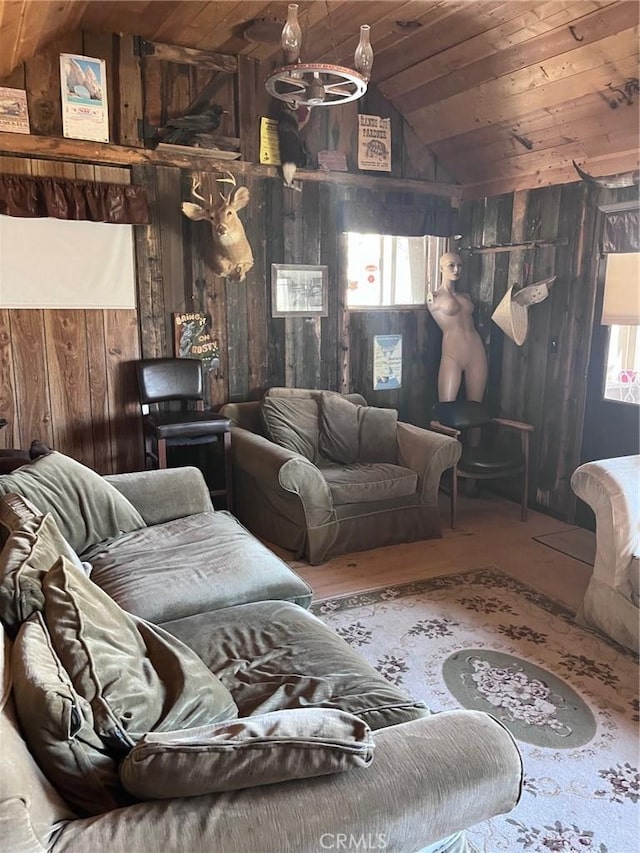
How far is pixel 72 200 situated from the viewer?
3.66 m

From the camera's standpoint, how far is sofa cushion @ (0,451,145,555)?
2.45 m

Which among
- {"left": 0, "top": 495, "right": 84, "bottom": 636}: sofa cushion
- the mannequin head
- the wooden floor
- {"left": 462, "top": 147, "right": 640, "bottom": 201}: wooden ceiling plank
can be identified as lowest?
the wooden floor

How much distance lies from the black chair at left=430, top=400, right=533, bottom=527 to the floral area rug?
2.68 ft

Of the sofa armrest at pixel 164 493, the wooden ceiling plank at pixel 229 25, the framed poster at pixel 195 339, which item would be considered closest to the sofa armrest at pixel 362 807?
the sofa armrest at pixel 164 493

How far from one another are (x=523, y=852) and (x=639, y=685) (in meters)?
0.97

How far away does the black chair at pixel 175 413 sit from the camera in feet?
12.2

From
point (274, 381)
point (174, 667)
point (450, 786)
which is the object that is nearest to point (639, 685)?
point (450, 786)

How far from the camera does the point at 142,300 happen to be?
3.98 meters

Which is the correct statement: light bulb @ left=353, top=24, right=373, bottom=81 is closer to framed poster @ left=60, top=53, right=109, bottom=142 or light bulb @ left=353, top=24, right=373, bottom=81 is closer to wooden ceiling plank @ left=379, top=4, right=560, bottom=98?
wooden ceiling plank @ left=379, top=4, right=560, bottom=98

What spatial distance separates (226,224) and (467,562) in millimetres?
2399

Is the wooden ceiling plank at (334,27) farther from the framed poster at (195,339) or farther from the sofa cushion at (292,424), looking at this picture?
the sofa cushion at (292,424)

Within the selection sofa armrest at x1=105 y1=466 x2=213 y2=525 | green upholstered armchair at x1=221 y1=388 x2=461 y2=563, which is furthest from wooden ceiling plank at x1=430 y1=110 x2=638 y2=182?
sofa armrest at x1=105 y1=466 x2=213 y2=525

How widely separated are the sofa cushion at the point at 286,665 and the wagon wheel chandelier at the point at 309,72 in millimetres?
1897

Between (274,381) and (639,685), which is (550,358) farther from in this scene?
(639,685)
